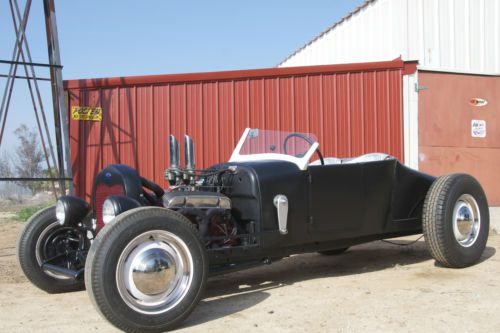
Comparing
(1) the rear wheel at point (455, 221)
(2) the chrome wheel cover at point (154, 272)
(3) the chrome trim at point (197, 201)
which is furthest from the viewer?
(1) the rear wheel at point (455, 221)

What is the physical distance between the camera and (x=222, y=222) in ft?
14.4

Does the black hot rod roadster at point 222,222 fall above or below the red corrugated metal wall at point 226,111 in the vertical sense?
below

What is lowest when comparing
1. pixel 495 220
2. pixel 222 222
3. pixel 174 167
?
pixel 495 220

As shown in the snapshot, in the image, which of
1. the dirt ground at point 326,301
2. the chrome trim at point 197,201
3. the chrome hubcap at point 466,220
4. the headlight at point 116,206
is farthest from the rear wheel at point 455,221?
the headlight at point 116,206

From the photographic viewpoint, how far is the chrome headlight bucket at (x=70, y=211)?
14.3ft

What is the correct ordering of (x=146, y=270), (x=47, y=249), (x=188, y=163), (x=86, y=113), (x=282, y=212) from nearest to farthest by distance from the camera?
1. (x=146, y=270)
2. (x=282, y=212)
3. (x=188, y=163)
4. (x=47, y=249)
5. (x=86, y=113)

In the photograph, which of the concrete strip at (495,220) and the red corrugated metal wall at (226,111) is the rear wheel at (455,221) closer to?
the concrete strip at (495,220)

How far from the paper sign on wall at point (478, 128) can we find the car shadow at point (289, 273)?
13.0ft

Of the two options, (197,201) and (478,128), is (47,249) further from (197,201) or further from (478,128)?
(478,128)

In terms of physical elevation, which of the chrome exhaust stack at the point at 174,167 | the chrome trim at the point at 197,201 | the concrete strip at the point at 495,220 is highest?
the chrome exhaust stack at the point at 174,167

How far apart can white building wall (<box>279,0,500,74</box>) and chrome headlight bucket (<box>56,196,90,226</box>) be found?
24.2ft

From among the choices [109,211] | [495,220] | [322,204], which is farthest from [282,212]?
[495,220]

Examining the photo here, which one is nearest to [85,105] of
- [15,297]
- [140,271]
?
[15,297]

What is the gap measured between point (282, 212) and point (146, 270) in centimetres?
134
